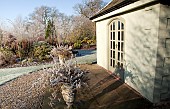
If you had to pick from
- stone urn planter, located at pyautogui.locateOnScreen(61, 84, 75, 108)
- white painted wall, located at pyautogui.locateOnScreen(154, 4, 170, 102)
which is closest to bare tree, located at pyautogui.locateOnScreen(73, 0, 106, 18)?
white painted wall, located at pyautogui.locateOnScreen(154, 4, 170, 102)

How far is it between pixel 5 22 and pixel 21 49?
9644mm

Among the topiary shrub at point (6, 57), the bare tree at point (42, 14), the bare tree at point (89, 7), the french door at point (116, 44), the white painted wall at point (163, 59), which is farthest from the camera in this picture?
the bare tree at point (42, 14)

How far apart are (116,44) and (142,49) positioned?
1.87m

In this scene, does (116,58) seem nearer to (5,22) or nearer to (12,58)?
(12,58)

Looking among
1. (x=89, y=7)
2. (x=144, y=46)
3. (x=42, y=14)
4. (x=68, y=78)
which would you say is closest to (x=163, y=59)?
(x=144, y=46)

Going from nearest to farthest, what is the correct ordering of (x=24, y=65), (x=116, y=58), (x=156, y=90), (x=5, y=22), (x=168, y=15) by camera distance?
(x=168, y=15) < (x=156, y=90) < (x=116, y=58) < (x=24, y=65) < (x=5, y=22)

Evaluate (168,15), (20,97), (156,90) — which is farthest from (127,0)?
(20,97)

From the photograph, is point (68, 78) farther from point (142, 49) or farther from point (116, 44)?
point (116, 44)

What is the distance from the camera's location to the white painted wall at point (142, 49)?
12.2 ft

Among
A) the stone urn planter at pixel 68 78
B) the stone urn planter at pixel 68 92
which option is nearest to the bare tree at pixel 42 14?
the stone urn planter at pixel 68 78

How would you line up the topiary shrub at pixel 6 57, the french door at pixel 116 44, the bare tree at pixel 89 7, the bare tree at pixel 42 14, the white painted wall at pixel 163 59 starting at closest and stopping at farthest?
the white painted wall at pixel 163 59 < the french door at pixel 116 44 < the topiary shrub at pixel 6 57 < the bare tree at pixel 89 7 < the bare tree at pixel 42 14

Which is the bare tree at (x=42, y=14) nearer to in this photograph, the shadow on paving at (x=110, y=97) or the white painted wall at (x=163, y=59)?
the shadow on paving at (x=110, y=97)

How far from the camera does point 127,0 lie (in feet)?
13.5

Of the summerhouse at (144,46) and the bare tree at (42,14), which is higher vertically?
the bare tree at (42,14)
